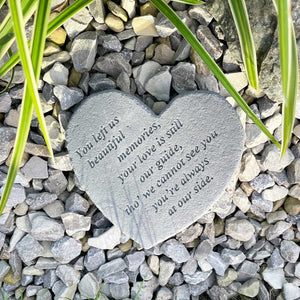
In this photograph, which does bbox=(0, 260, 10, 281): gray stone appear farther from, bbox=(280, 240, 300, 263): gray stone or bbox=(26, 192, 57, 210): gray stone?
bbox=(280, 240, 300, 263): gray stone

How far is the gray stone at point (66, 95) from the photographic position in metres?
1.27

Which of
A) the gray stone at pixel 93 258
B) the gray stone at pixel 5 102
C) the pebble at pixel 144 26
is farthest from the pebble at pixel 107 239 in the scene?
the pebble at pixel 144 26

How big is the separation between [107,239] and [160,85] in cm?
48

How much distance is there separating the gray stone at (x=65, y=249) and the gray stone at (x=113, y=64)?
512 mm

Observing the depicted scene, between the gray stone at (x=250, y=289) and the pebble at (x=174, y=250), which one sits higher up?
the pebble at (x=174, y=250)

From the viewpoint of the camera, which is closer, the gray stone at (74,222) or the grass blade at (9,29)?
the grass blade at (9,29)

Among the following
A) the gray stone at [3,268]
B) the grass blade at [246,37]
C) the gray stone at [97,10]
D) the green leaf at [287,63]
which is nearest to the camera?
the green leaf at [287,63]

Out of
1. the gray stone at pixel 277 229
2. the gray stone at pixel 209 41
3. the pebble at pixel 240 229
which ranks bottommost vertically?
the gray stone at pixel 277 229

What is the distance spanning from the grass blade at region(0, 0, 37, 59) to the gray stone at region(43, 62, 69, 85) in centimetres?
21

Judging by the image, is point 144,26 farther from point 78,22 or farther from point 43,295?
point 43,295

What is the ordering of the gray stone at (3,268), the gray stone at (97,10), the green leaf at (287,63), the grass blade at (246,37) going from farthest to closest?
1. the gray stone at (3,268)
2. the gray stone at (97,10)
3. the grass blade at (246,37)
4. the green leaf at (287,63)

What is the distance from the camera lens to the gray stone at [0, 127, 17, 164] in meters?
1.29

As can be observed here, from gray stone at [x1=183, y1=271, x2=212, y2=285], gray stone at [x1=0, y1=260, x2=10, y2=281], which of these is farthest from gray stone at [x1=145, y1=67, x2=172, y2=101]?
gray stone at [x1=0, y1=260, x2=10, y2=281]

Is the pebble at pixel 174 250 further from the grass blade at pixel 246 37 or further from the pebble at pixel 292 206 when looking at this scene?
the grass blade at pixel 246 37
